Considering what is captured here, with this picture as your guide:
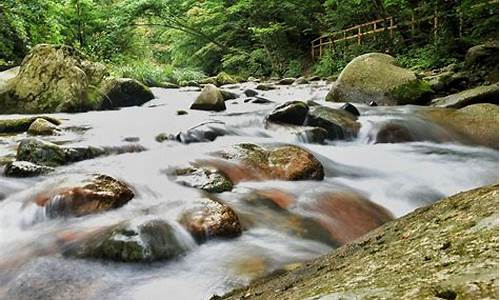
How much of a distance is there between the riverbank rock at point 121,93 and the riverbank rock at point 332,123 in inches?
221

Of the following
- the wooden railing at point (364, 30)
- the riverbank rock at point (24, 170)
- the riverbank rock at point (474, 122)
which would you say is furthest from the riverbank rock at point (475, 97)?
the riverbank rock at point (24, 170)

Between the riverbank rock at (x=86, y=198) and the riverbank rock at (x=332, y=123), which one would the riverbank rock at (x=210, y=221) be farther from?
the riverbank rock at (x=332, y=123)

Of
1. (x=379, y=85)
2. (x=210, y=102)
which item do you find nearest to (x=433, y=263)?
(x=210, y=102)

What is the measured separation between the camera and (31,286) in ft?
10.0

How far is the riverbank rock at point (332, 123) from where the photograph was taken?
7.63 metres

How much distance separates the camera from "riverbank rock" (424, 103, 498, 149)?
718 centimetres

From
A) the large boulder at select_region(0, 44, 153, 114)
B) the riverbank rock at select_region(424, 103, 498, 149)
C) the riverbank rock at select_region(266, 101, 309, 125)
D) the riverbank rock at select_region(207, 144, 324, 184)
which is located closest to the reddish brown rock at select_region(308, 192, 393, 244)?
the riverbank rock at select_region(207, 144, 324, 184)

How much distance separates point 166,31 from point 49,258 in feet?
87.4

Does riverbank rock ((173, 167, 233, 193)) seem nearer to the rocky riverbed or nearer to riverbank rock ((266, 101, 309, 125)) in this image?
the rocky riverbed

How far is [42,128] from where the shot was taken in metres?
7.62

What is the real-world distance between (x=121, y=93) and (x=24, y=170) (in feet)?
22.4

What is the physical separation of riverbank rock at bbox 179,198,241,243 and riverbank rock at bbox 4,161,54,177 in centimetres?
223

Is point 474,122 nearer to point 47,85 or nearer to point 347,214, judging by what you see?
point 347,214

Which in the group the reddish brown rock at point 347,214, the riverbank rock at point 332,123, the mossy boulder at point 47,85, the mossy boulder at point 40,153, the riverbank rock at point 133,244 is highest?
the mossy boulder at point 47,85
